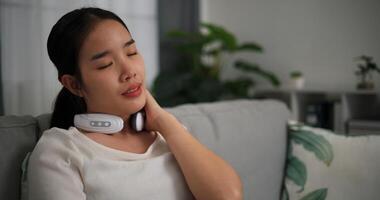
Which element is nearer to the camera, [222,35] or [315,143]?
[315,143]

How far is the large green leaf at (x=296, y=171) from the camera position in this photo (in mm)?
1452

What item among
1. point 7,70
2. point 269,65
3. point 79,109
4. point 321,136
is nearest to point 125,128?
point 79,109

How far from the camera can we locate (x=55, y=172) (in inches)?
32.8

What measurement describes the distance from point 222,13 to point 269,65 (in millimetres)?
684

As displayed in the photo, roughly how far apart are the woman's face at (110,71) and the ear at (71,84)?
1 cm

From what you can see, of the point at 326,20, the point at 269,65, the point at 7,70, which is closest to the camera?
the point at 7,70

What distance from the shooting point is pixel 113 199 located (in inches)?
34.5

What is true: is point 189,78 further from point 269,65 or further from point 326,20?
point 326,20

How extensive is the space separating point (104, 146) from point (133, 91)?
139mm

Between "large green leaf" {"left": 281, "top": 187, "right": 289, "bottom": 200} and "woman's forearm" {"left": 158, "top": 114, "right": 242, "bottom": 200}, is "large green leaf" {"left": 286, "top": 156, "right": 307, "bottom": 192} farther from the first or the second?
"woman's forearm" {"left": 158, "top": 114, "right": 242, "bottom": 200}

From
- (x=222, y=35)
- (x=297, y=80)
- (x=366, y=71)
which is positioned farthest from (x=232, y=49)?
(x=366, y=71)

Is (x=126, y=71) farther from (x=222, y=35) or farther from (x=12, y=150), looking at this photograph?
(x=222, y=35)

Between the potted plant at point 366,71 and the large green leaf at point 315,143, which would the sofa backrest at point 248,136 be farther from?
the potted plant at point 366,71

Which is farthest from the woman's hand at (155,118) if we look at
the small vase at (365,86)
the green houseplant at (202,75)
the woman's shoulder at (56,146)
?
the small vase at (365,86)
